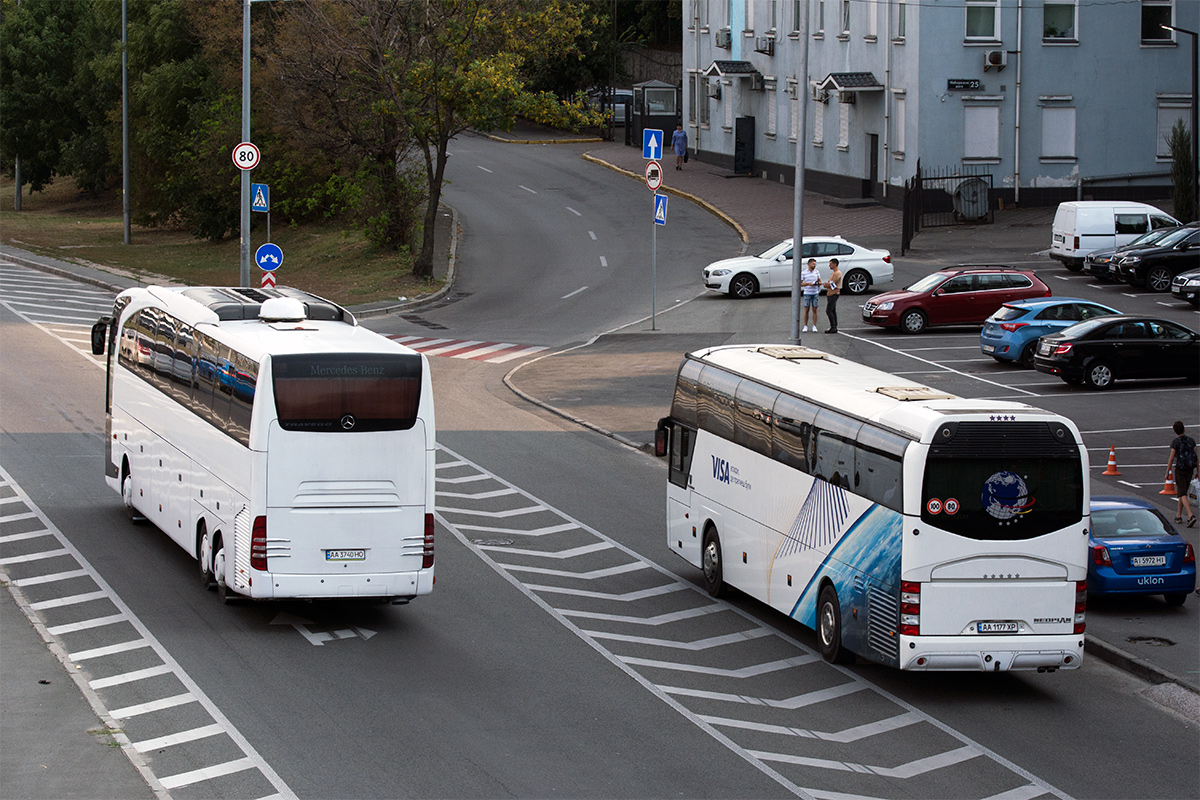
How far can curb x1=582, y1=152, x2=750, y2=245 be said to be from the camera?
53.5 meters

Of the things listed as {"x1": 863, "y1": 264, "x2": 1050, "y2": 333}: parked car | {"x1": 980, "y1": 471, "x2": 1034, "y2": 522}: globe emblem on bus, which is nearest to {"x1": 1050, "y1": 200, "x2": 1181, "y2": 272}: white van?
{"x1": 863, "y1": 264, "x2": 1050, "y2": 333}: parked car

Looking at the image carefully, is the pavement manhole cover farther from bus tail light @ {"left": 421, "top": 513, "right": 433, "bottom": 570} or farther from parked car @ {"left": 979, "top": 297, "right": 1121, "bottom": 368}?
parked car @ {"left": 979, "top": 297, "right": 1121, "bottom": 368}

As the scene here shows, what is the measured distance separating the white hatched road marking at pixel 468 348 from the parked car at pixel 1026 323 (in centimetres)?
1129

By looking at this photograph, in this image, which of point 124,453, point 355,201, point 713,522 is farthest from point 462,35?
point 713,522

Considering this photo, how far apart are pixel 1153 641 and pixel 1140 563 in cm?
136

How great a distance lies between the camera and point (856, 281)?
42938 mm

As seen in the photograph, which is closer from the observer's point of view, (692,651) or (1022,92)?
(692,651)

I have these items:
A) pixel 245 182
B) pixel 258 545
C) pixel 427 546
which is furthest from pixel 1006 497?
pixel 245 182

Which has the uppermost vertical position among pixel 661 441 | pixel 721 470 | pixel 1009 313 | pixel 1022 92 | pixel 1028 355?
pixel 1022 92

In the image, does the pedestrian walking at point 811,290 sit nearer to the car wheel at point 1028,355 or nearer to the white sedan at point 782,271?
the white sedan at point 782,271

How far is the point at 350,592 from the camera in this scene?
1568cm

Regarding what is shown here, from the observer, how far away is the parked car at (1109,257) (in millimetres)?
42219

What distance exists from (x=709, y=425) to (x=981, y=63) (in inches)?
1499

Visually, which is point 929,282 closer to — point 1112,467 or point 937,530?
point 1112,467
